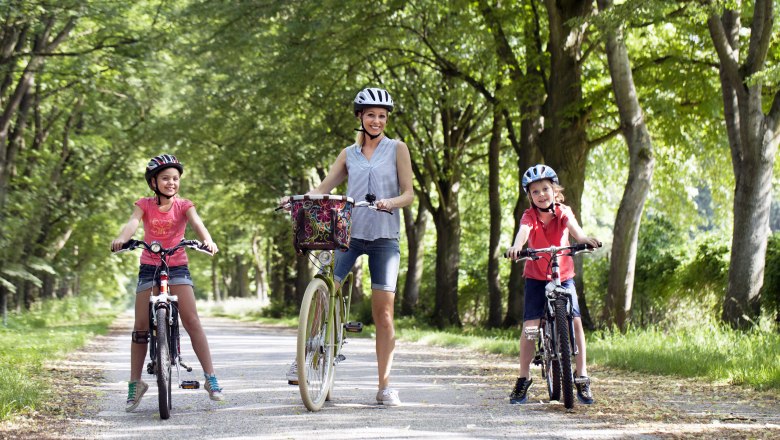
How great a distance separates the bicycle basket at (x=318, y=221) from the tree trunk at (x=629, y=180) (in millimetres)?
8855

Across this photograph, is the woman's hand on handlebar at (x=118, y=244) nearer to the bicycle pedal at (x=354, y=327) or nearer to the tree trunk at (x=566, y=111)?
the bicycle pedal at (x=354, y=327)

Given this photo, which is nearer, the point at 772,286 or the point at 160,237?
the point at 160,237

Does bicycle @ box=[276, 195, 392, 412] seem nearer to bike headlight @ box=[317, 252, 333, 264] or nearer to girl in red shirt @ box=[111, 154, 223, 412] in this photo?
bike headlight @ box=[317, 252, 333, 264]

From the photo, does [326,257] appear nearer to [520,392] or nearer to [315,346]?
[315,346]

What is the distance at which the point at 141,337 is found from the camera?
7.45m

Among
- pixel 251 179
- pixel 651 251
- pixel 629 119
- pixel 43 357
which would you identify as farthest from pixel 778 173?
pixel 43 357

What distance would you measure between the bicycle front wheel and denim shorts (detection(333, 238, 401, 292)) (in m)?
0.25

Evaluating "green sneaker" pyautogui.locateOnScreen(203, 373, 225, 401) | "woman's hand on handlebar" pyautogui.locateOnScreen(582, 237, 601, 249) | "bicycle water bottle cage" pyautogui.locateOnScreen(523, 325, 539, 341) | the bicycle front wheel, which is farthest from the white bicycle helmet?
"green sneaker" pyautogui.locateOnScreen(203, 373, 225, 401)

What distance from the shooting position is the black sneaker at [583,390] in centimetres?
760

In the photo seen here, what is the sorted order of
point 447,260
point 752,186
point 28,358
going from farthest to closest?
point 447,260, point 752,186, point 28,358

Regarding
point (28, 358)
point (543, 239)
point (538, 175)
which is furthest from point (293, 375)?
point (28, 358)

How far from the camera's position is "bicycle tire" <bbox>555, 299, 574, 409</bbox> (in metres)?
7.23

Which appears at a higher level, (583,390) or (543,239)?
(543,239)

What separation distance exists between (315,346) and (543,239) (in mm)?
1907
